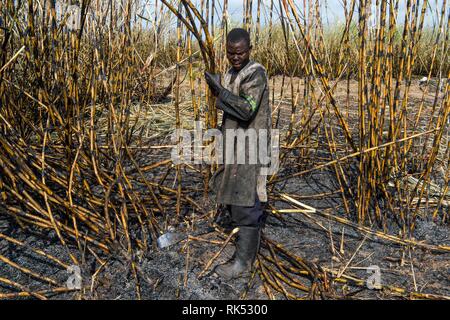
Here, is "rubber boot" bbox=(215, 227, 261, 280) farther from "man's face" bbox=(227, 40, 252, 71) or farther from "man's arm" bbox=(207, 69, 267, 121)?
"man's face" bbox=(227, 40, 252, 71)

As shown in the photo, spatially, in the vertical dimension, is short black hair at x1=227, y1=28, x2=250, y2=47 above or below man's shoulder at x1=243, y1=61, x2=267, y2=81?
above

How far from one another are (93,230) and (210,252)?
1.29ft

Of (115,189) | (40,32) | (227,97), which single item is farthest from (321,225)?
(40,32)

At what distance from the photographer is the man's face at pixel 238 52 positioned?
1.14 m

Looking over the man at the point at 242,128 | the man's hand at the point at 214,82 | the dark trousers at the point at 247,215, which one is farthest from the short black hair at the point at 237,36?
the dark trousers at the point at 247,215

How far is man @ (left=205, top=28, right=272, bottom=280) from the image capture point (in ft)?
3.78

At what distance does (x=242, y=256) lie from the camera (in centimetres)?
130

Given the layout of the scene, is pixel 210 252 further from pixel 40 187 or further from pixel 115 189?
pixel 40 187

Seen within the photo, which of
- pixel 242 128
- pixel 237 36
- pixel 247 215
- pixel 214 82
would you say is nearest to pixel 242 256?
pixel 247 215

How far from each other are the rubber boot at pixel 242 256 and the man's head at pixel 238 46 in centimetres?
50

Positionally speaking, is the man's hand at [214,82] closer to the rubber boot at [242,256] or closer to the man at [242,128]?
the man at [242,128]

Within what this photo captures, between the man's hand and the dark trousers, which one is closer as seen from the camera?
the man's hand

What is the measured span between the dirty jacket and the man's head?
0.03 metres

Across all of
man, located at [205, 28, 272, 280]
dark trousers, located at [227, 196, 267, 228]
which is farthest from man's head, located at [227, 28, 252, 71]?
dark trousers, located at [227, 196, 267, 228]
